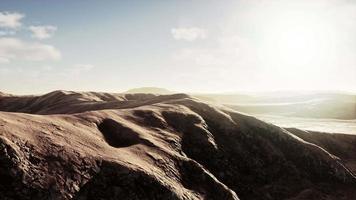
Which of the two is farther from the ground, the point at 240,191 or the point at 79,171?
the point at 79,171

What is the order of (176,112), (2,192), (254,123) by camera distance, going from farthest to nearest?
(254,123) < (176,112) < (2,192)

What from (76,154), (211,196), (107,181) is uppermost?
(76,154)

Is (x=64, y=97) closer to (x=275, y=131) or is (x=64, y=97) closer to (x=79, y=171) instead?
(x=275, y=131)

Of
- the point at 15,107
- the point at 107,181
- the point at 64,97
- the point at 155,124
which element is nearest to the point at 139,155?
the point at 107,181

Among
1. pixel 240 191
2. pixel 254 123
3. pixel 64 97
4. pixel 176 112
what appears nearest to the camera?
pixel 240 191

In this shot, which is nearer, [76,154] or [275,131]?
[76,154]

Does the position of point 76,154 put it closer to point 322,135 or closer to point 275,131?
point 275,131
